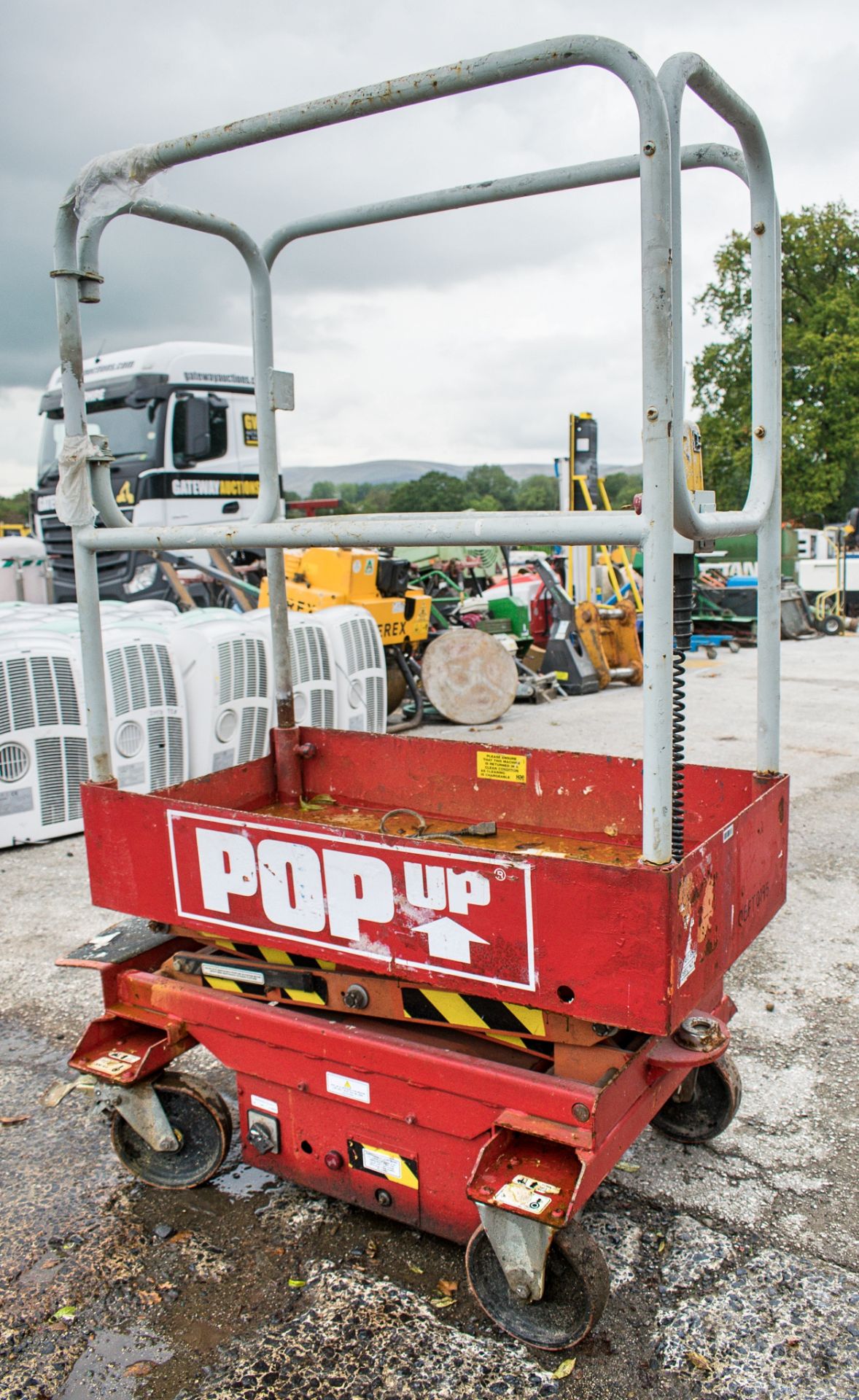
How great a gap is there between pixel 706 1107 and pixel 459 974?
46.2 inches

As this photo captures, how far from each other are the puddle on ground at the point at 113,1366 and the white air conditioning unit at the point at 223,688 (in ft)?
13.4

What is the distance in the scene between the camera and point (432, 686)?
9.09 meters

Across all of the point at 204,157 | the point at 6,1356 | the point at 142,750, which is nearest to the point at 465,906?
the point at 6,1356

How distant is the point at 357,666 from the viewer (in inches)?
296

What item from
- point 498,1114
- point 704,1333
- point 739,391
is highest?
point 739,391

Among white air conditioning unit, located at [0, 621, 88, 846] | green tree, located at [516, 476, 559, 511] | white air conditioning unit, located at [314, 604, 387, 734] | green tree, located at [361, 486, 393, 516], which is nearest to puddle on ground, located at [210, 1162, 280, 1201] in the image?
white air conditioning unit, located at [0, 621, 88, 846]

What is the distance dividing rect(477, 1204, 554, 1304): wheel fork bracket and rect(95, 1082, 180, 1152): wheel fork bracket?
40.0 inches

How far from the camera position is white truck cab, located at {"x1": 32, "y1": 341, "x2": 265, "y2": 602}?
1090 cm

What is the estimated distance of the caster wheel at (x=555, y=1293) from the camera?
2.20 m

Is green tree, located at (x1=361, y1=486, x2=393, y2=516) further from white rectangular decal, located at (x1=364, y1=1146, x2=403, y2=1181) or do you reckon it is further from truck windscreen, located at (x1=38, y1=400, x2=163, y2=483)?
white rectangular decal, located at (x1=364, y1=1146, x2=403, y2=1181)

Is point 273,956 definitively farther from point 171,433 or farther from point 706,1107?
point 171,433

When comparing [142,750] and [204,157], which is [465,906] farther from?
[142,750]

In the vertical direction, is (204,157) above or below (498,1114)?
above

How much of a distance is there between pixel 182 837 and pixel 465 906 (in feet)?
2.78
